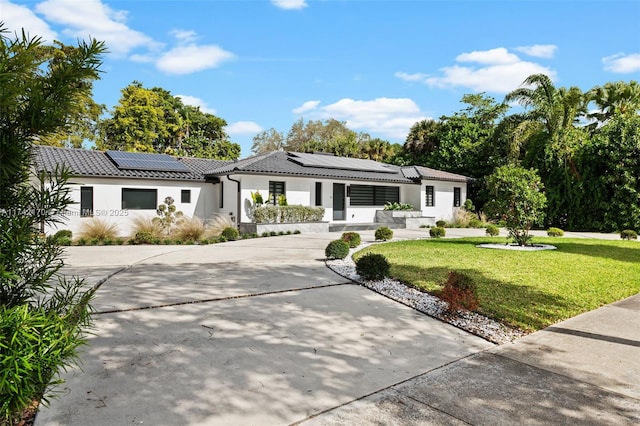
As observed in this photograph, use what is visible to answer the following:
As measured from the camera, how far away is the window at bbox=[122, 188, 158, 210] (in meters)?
18.3

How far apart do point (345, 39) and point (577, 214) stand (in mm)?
17232

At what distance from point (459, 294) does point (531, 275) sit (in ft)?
12.4

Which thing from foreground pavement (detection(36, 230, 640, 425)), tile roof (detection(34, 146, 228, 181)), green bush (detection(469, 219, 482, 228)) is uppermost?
tile roof (detection(34, 146, 228, 181))

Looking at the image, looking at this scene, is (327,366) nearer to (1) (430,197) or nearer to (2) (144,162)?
(2) (144,162)

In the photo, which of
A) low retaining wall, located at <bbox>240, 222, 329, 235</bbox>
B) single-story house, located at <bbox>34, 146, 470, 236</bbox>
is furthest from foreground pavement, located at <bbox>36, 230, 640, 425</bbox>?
single-story house, located at <bbox>34, 146, 470, 236</bbox>

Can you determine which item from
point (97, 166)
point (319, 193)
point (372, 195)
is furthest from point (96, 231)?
point (372, 195)

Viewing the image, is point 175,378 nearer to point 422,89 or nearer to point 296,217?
point 296,217

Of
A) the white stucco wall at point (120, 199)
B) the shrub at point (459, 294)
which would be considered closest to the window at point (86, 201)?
the white stucco wall at point (120, 199)

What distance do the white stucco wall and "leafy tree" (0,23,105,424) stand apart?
15332 millimetres

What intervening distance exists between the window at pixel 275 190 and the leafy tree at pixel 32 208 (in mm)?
17594

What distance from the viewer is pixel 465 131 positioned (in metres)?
29.9

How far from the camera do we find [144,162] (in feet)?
64.7

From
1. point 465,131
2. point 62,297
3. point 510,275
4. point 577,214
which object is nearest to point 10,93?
point 62,297

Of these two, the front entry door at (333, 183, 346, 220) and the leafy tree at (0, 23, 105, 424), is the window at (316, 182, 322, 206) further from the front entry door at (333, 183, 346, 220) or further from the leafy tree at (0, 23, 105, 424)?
the leafy tree at (0, 23, 105, 424)
